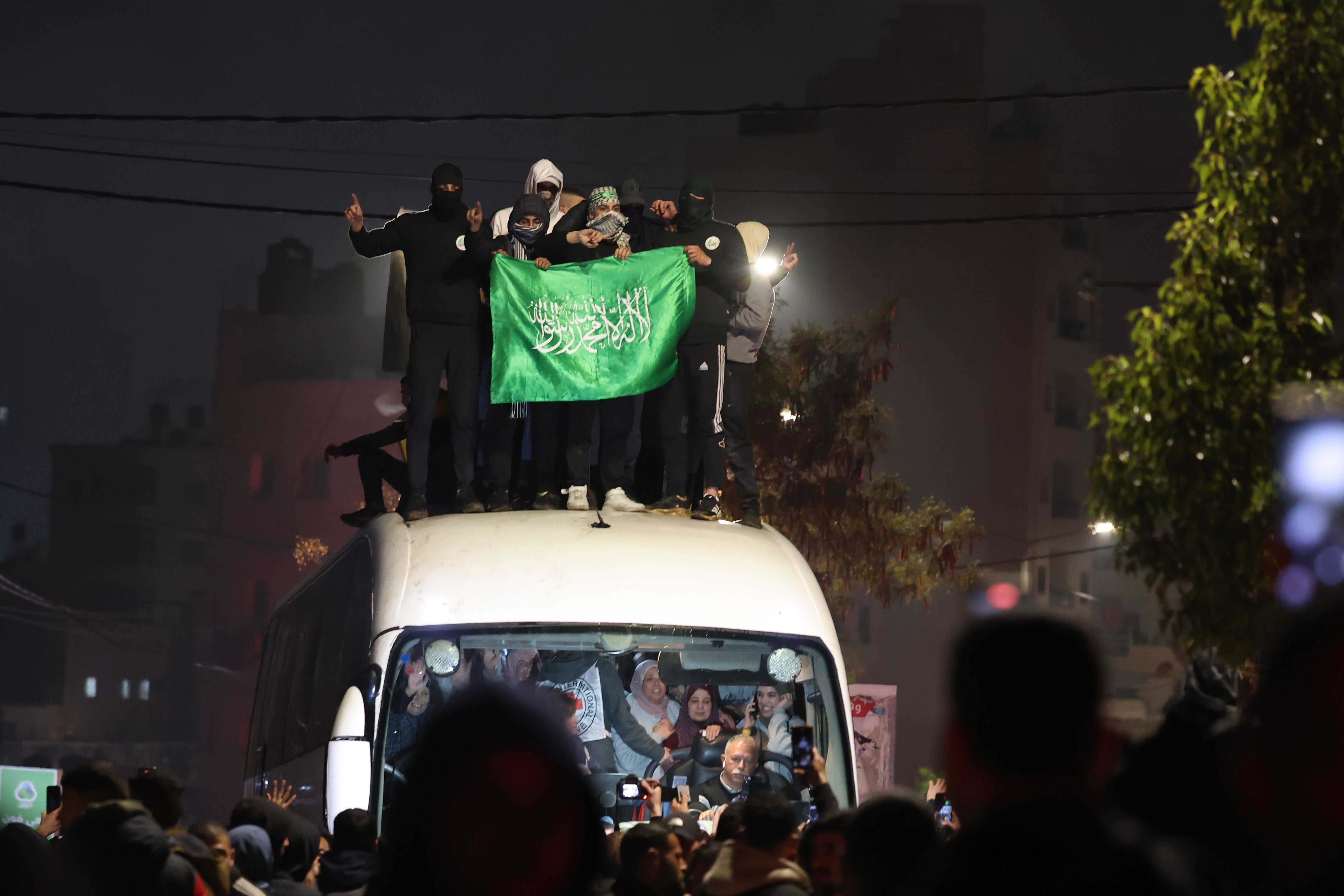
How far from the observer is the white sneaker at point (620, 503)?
32.4ft

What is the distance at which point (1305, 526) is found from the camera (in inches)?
217

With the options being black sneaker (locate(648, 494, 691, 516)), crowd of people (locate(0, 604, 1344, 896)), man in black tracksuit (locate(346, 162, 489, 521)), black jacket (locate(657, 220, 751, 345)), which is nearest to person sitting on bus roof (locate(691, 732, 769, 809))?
black sneaker (locate(648, 494, 691, 516))

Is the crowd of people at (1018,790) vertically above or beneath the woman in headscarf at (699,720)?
above

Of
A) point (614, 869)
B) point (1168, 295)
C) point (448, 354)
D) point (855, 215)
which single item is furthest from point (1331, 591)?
point (855, 215)

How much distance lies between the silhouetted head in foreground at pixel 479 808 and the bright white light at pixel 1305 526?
11.9ft

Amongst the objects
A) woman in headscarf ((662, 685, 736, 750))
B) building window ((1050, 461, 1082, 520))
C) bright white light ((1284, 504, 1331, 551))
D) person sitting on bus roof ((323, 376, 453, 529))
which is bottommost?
woman in headscarf ((662, 685, 736, 750))

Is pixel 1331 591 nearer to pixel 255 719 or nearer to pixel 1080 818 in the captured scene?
pixel 1080 818

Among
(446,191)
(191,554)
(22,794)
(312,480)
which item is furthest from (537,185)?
(191,554)

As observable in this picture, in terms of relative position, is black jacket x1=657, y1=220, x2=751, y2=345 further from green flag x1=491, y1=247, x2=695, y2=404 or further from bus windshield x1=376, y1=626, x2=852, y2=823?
bus windshield x1=376, y1=626, x2=852, y2=823

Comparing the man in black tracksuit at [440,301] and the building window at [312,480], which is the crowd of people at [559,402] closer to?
the man in black tracksuit at [440,301]

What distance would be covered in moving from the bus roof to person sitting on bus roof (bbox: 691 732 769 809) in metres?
0.69

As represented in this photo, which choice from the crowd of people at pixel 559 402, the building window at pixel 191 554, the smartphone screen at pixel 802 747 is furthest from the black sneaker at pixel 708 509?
the building window at pixel 191 554

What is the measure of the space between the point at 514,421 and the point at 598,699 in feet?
8.41

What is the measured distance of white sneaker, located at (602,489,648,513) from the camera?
32.4 feet
